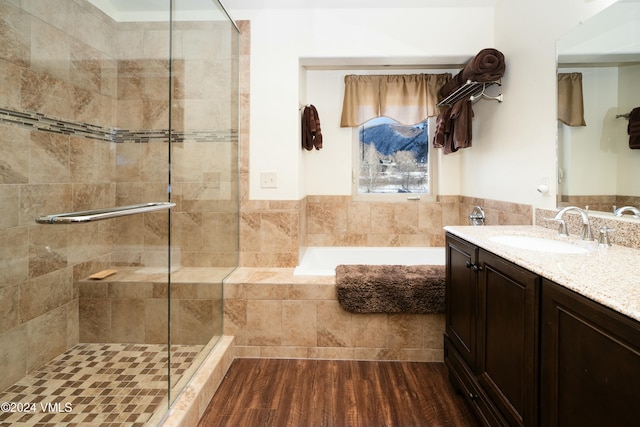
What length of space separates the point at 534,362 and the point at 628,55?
134 cm

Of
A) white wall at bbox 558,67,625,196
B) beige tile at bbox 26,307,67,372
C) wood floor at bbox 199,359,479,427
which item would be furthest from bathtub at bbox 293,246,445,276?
beige tile at bbox 26,307,67,372

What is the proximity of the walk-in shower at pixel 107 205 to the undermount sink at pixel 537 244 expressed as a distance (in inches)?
67.1

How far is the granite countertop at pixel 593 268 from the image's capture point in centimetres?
81

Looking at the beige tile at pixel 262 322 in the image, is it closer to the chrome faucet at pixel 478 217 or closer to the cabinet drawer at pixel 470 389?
the cabinet drawer at pixel 470 389

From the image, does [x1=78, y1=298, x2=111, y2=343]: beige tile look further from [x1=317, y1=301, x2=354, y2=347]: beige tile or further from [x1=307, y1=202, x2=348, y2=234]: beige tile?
[x1=307, y1=202, x2=348, y2=234]: beige tile

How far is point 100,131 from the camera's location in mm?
1901

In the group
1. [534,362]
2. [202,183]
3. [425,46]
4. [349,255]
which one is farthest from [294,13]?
[534,362]

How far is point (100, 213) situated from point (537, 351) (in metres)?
1.68

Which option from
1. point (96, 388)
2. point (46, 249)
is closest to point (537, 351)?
point (96, 388)

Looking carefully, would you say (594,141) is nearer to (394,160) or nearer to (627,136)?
(627,136)

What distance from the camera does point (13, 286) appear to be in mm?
1484

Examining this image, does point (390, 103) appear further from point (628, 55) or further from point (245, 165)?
point (628, 55)

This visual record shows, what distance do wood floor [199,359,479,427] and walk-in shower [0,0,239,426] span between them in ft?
0.98

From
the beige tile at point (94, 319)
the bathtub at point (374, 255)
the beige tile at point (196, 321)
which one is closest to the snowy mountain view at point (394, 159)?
the bathtub at point (374, 255)
